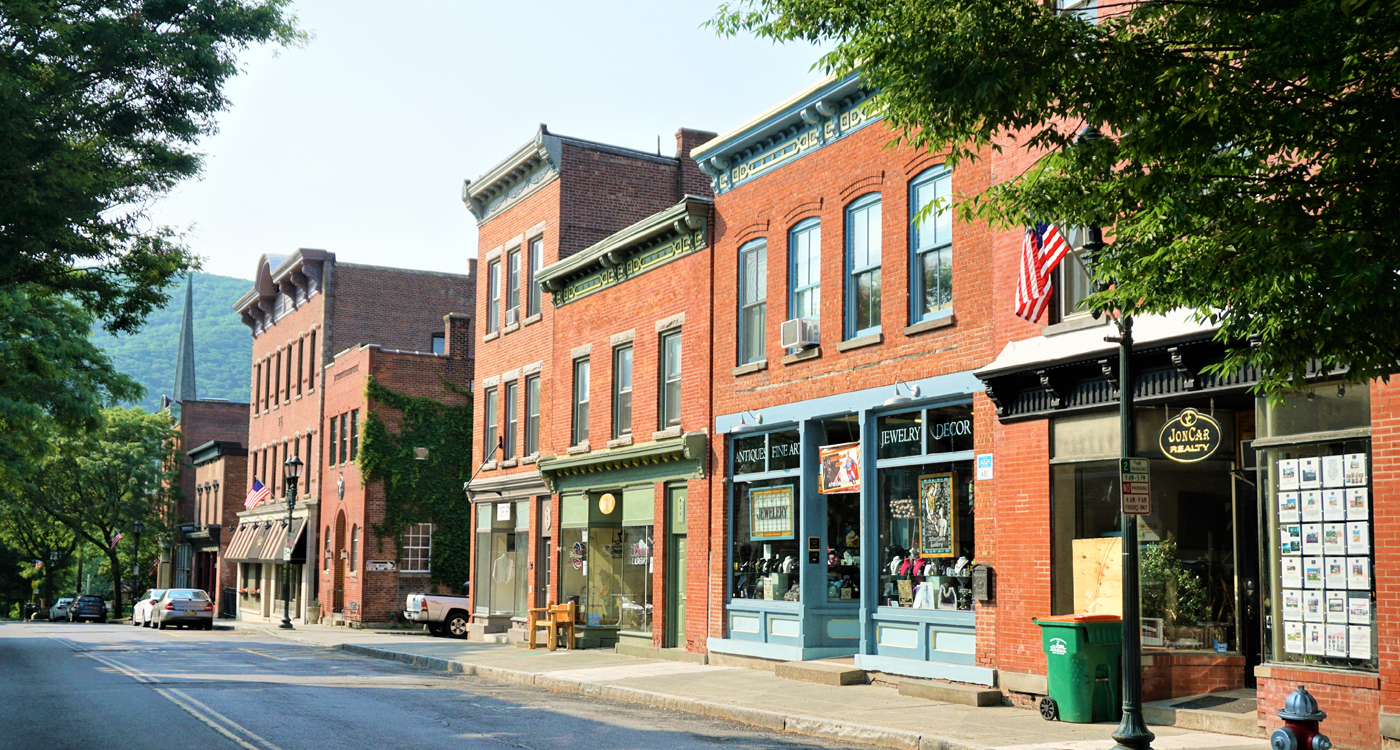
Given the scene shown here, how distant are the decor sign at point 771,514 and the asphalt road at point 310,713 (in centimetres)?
442

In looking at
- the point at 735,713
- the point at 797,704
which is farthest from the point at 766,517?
the point at 735,713

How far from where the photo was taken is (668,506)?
24719 mm

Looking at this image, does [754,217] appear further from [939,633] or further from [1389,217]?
[1389,217]

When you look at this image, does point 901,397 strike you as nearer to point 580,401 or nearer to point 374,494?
point 580,401

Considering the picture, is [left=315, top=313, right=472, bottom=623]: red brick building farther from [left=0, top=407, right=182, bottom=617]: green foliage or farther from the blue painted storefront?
the blue painted storefront

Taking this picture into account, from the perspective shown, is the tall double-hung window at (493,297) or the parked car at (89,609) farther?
the parked car at (89,609)

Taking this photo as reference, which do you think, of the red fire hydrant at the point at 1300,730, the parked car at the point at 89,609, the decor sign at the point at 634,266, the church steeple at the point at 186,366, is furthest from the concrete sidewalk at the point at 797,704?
the church steeple at the point at 186,366

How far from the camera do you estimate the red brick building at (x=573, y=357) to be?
24.6 m

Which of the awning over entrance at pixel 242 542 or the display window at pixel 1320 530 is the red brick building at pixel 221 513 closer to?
the awning over entrance at pixel 242 542

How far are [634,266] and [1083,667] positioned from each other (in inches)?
566

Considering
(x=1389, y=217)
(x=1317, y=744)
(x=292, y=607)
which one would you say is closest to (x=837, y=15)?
(x=1389, y=217)

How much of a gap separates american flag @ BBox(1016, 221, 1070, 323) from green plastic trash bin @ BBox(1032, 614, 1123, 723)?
3.57 m

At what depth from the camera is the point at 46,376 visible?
100 ft

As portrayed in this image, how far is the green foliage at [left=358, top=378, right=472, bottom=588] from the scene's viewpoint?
42656 mm
